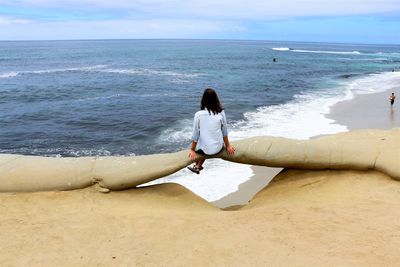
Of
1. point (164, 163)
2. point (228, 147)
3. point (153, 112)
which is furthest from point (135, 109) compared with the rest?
point (228, 147)

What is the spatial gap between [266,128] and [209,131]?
39.6 feet

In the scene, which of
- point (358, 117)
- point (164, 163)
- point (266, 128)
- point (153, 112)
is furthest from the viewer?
point (153, 112)

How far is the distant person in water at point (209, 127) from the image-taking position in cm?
565

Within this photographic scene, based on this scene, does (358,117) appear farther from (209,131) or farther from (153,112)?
(209,131)

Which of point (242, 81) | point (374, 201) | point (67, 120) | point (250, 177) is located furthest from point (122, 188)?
point (242, 81)

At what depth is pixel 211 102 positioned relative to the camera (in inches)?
222

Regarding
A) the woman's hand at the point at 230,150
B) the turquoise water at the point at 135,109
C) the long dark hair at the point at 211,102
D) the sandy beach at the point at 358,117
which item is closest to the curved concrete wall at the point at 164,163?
the woman's hand at the point at 230,150

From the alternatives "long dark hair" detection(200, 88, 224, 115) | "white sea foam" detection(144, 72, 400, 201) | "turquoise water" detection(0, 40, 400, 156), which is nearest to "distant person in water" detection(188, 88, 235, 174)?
"long dark hair" detection(200, 88, 224, 115)

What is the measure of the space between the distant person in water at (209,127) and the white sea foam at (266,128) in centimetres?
392

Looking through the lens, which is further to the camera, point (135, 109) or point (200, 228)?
point (135, 109)

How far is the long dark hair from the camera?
18.2ft

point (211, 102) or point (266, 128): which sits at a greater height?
point (211, 102)

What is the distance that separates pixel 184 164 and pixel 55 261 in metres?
2.54

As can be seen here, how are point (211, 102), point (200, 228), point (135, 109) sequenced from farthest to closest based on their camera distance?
point (135, 109) < point (211, 102) < point (200, 228)
